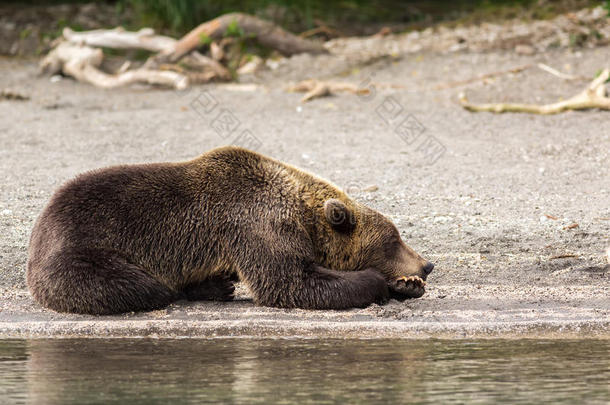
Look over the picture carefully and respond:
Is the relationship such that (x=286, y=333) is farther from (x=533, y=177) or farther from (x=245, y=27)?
(x=245, y=27)

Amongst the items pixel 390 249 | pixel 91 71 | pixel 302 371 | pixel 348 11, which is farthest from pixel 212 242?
pixel 348 11

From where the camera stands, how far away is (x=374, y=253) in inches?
266

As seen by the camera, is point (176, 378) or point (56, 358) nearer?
point (176, 378)

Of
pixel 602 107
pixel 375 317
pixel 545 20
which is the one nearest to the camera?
pixel 375 317

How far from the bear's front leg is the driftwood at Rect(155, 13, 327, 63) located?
30.9 feet

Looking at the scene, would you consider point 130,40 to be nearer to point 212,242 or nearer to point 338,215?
point 212,242

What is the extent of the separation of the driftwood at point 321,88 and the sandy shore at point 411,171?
0.12m

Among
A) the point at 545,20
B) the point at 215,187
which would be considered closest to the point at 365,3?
the point at 545,20

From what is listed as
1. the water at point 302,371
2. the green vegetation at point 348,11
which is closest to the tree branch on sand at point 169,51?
the green vegetation at point 348,11

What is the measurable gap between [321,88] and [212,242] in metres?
7.68

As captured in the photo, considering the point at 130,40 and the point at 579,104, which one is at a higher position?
the point at 130,40

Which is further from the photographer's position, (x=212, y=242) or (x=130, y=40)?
(x=130, y=40)

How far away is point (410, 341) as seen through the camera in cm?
588

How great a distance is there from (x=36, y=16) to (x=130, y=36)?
19.8 ft
